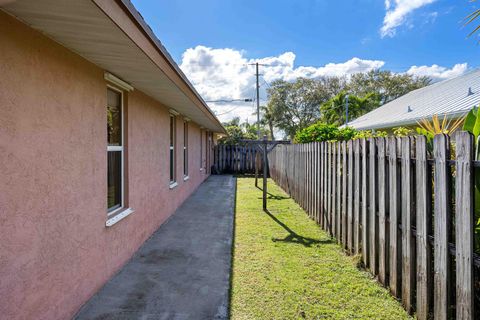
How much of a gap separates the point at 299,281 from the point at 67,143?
2.93m

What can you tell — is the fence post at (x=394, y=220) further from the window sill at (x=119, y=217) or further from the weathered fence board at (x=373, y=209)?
the window sill at (x=119, y=217)

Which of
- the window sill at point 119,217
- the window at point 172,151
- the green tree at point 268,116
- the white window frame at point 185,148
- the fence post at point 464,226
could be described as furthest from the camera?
the green tree at point 268,116

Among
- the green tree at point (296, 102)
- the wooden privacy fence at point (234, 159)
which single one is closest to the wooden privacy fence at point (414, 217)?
the wooden privacy fence at point (234, 159)

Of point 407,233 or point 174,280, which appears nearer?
point 407,233

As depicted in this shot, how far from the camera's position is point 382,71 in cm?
3622

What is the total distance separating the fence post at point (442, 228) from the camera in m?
2.39

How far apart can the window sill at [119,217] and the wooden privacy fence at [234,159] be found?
14.4 m

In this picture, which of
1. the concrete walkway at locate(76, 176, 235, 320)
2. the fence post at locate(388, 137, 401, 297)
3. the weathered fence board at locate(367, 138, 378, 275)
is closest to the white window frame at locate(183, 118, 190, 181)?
the concrete walkway at locate(76, 176, 235, 320)

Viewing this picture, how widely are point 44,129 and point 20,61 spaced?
0.53 metres

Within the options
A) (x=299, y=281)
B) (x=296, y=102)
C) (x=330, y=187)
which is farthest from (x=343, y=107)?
(x=299, y=281)

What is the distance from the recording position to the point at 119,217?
3.97 m

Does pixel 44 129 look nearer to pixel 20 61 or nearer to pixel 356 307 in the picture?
pixel 20 61

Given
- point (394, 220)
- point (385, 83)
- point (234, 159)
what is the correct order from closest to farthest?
point (394, 220) < point (234, 159) < point (385, 83)

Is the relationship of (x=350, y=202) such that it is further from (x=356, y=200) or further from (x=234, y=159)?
(x=234, y=159)
